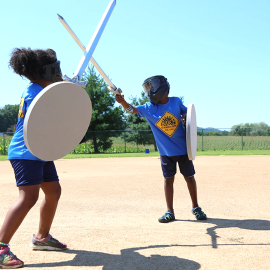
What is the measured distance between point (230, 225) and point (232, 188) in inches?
120

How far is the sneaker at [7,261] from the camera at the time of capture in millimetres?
2857

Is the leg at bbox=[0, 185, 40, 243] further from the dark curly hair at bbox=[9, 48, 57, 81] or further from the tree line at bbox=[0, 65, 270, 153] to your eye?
the tree line at bbox=[0, 65, 270, 153]

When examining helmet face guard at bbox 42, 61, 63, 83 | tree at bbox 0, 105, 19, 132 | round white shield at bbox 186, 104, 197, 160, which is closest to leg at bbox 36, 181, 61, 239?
helmet face guard at bbox 42, 61, 63, 83

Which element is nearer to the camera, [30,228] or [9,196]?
[30,228]

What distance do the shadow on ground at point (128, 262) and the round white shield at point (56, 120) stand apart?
0.94m

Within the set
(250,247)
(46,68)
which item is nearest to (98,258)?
(250,247)

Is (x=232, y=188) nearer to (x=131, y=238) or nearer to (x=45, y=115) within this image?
(x=131, y=238)

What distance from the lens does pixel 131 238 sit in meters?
3.71

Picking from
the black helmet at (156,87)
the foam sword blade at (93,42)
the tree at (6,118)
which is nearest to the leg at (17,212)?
the foam sword blade at (93,42)

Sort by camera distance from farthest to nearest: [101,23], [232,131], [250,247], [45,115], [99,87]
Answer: [99,87] < [232,131] < [101,23] < [250,247] < [45,115]

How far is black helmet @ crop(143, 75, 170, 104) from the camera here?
4707mm

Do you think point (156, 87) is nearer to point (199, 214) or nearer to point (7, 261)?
point (199, 214)

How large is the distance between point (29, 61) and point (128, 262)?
6.48ft

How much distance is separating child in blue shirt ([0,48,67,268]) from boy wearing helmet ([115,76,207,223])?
163 cm
